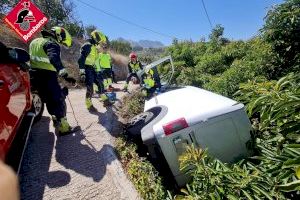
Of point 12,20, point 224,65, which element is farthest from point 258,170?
point 224,65

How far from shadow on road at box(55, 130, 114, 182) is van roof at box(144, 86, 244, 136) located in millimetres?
1096

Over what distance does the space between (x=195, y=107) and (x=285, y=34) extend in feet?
16.9

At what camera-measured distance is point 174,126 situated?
185 inches

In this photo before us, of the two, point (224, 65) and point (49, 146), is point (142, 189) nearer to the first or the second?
point (49, 146)

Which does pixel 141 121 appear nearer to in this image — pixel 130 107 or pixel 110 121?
pixel 110 121

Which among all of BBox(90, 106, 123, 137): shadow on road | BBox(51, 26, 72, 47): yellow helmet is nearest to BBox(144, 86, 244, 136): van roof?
BBox(90, 106, 123, 137): shadow on road

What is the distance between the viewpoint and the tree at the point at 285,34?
856 centimetres

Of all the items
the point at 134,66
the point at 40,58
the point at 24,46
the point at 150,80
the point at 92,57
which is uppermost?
the point at 24,46

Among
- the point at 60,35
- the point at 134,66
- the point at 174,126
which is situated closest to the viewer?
the point at 174,126

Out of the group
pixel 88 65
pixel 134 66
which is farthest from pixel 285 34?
pixel 134 66

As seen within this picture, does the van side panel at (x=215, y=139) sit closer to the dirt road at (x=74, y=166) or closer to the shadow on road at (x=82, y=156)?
the dirt road at (x=74, y=166)

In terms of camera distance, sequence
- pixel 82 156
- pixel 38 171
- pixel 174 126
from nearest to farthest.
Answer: pixel 174 126
pixel 38 171
pixel 82 156

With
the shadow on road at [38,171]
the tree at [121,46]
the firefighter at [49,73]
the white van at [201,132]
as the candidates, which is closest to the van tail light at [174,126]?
the white van at [201,132]

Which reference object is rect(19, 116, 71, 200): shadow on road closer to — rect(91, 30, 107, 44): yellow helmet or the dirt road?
the dirt road
